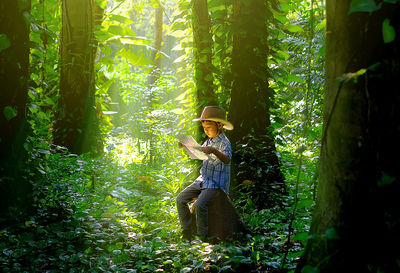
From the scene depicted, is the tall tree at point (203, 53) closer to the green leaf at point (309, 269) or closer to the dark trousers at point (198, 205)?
the dark trousers at point (198, 205)

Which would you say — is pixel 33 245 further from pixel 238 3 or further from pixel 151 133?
pixel 151 133

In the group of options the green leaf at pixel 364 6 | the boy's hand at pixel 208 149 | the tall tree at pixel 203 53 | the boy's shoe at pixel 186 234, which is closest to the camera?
the green leaf at pixel 364 6

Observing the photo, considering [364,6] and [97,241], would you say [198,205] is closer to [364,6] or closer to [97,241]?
[97,241]

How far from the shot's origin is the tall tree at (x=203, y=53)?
26.0ft

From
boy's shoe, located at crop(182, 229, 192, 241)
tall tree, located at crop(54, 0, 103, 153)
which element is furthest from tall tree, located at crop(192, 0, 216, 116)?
boy's shoe, located at crop(182, 229, 192, 241)

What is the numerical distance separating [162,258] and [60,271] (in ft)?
3.27

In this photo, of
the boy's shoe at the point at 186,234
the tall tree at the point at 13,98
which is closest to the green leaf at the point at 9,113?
the tall tree at the point at 13,98

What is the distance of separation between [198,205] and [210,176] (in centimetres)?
42

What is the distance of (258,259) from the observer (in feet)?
12.2

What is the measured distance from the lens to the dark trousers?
17.5 feet

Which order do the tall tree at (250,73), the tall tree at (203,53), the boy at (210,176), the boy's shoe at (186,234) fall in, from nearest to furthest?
the boy at (210,176) → the boy's shoe at (186,234) → the tall tree at (250,73) → the tall tree at (203,53)

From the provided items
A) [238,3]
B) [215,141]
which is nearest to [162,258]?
[215,141]

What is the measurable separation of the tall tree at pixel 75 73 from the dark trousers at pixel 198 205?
2976 millimetres

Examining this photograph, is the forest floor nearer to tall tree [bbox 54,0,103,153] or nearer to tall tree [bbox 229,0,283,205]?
tall tree [bbox 229,0,283,205]
